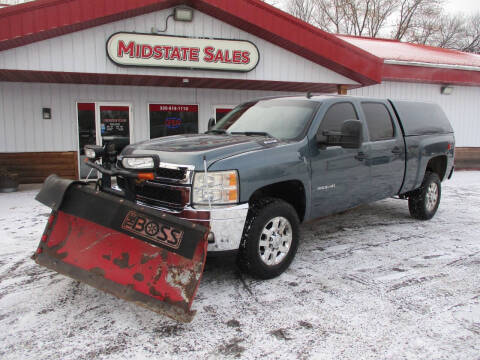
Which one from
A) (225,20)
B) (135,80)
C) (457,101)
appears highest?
(225,20)

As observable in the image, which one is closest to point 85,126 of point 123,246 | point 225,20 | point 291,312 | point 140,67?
point 140,67

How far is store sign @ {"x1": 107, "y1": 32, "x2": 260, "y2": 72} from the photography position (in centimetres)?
878

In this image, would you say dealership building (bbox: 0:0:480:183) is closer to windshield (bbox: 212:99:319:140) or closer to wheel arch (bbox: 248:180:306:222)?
windshield (bbox: 212:99:319:140)

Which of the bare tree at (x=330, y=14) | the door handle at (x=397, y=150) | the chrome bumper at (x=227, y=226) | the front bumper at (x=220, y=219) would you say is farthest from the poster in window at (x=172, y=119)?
the bare tree at (x=330, y=14)

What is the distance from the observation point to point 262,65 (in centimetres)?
1007

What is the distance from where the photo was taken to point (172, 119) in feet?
38.4

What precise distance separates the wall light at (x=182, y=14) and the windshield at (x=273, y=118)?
15.5ft

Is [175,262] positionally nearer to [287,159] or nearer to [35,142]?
[287,159]

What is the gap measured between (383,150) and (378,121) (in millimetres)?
441

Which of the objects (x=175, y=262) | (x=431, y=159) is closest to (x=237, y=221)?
(x=175, y=262)

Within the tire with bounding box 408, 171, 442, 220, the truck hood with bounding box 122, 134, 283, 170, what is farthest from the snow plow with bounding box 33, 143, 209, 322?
the tire with bounding box 408, 171, 442, 220

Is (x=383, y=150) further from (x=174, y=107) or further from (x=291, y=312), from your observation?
(x=174, y=107)

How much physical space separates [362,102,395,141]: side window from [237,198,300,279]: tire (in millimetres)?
2002

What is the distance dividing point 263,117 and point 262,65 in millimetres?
5472
